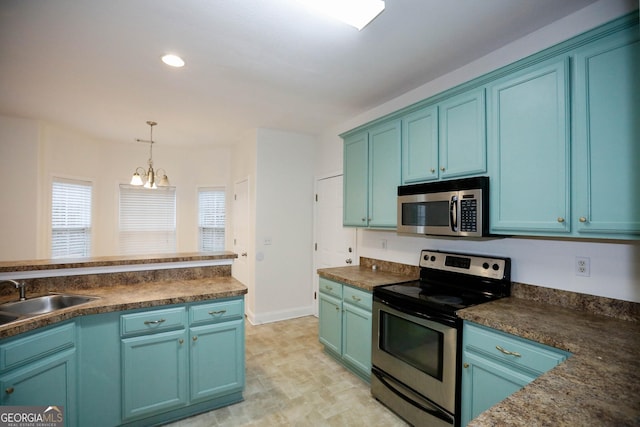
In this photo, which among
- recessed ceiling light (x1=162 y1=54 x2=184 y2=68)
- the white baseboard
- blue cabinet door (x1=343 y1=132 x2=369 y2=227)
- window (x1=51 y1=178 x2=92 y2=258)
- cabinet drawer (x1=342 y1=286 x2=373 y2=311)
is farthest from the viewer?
window (x1=51 y1=178 x2=92 y2=258)

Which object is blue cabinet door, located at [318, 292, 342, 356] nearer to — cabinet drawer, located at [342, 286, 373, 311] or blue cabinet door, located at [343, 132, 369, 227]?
cabinet drawer, located at [342, 286, 373, 311]

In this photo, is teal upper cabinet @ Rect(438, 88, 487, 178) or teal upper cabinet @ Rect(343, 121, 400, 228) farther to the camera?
teal upper cabinet @ Rect(343, 121, 400, 228)

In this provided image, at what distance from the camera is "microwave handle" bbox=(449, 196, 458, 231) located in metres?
2.14

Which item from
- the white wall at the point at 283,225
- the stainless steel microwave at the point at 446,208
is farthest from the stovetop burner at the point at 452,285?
the white wall at the point at 283,225

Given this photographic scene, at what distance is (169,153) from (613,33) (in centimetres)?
581

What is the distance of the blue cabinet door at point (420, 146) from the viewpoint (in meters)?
2.40

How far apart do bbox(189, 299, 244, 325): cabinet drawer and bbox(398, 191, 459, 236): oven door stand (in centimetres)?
149

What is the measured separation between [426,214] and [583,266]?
39.0 inches

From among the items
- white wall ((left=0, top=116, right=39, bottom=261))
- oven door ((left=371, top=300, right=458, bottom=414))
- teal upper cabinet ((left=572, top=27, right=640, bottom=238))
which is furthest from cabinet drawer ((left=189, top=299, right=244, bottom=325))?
white wall ((left=0, top=116, right=39, bottom=261))

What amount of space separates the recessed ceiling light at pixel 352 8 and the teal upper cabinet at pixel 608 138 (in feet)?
3.67

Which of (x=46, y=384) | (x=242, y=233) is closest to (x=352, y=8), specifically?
(x=46, y=384)

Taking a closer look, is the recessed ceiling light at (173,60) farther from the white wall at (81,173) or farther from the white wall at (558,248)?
the white wall at (81,173)

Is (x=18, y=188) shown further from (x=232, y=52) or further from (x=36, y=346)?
(x=232, y=52)

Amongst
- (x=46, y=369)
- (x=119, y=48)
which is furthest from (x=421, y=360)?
(x=119, y=48)
